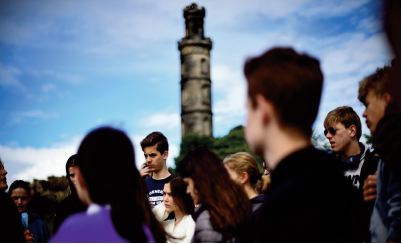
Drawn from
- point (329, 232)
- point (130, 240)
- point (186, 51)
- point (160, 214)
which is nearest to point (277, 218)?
point (329, 232)

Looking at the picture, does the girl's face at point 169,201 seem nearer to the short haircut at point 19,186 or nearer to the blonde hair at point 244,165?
the blonde hair at point 244,165

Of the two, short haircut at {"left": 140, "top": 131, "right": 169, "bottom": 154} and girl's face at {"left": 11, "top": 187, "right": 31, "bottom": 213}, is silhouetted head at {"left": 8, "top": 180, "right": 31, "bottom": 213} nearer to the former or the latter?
girl's face at {"left": 11, "top": 187, "right": 31, "bottom": 213}

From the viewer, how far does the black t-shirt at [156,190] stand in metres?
4.64

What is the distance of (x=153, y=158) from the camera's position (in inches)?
185

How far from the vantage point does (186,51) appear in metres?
45.9

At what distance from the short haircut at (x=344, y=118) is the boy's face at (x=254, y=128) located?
264 centimetres

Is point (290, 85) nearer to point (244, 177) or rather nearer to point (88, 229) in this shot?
point (88, 229)

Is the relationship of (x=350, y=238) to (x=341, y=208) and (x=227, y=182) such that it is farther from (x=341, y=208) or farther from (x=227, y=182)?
(x=227, y=182)

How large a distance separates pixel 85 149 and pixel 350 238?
1.30 m

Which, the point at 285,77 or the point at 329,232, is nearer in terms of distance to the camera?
the point at 329,232

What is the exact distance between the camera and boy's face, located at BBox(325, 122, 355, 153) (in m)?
4.00

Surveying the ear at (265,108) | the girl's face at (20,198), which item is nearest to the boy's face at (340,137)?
the ear at (265,108)

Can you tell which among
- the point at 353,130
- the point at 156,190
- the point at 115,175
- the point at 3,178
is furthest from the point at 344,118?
the point at 3,178

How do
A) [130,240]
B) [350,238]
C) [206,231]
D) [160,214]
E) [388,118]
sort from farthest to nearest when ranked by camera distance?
[160,214], [206,231], [388,118], [130,240], [350,238]
